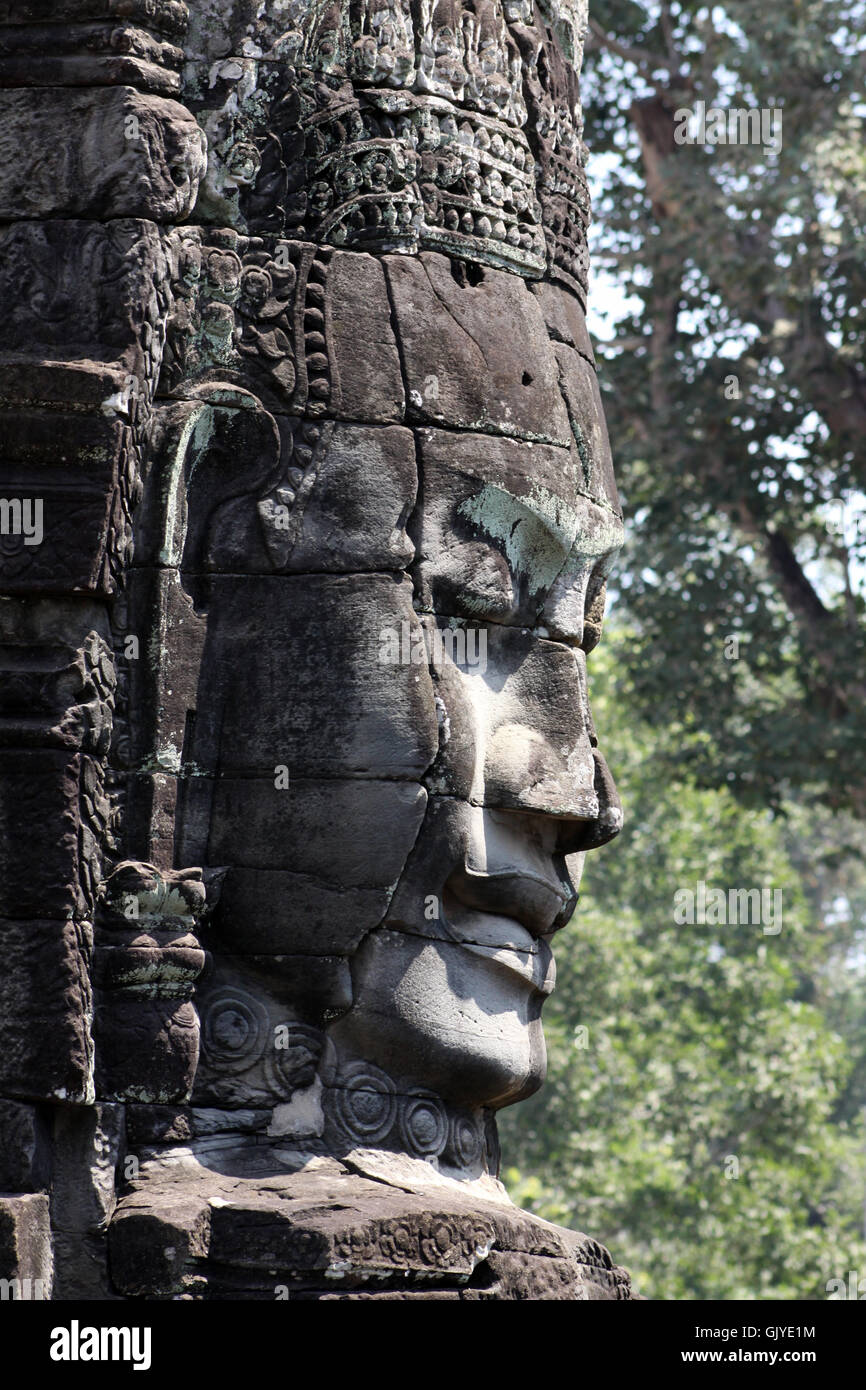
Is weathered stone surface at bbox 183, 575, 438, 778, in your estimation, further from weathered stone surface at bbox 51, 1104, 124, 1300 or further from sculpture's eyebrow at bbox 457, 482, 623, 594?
weathered stone surface at bbox 51, 1104, 124, 1300

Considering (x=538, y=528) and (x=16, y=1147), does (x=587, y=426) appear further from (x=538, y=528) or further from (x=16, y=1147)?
(x=16, y=1147)

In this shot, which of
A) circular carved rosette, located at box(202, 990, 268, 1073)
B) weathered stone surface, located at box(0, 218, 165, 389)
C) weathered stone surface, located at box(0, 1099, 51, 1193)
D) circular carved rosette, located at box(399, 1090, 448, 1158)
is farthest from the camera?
circular carved rosette, located at box(399, 1090, 448, 1158)

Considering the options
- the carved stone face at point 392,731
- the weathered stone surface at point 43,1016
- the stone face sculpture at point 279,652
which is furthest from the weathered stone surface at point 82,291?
the weathered stone surface at point 43,1016

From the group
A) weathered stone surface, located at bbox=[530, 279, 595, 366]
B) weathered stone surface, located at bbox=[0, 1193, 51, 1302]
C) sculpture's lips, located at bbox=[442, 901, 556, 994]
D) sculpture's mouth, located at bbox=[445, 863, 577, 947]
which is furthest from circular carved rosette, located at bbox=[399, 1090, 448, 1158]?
weathered stone surface, located at bbox=[530, 279, 595, 366]

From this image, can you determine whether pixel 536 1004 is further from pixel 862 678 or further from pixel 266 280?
pixel 862 678

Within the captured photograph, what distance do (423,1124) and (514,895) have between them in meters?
0.60

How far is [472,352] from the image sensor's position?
5.06 metres

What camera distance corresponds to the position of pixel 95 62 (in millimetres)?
4758

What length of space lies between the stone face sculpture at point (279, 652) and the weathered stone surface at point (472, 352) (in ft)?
0.03

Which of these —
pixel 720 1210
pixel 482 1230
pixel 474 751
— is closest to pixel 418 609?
pixel 474 751

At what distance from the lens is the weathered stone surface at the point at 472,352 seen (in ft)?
16.4

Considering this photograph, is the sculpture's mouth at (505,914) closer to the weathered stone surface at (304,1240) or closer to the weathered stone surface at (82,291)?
the weathered stone surface at (304,1240)

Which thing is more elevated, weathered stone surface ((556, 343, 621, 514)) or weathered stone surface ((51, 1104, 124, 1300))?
weathered stone surface ((556, 343, 621, 514))

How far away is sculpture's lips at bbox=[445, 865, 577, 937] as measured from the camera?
5.00 meters
